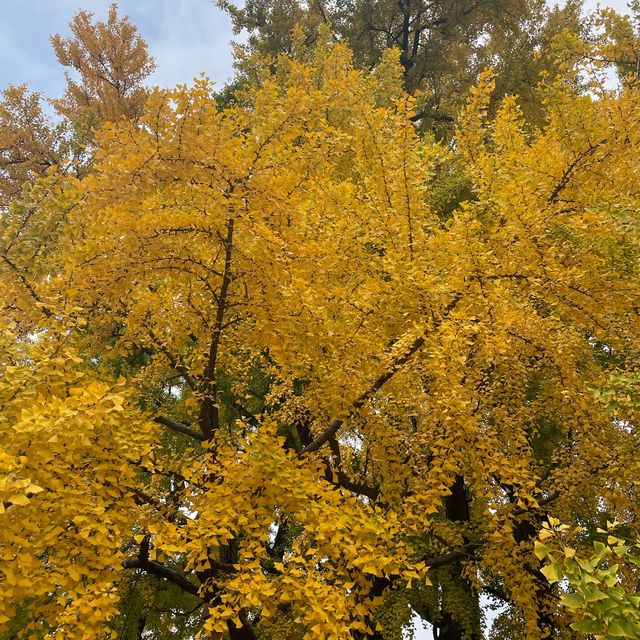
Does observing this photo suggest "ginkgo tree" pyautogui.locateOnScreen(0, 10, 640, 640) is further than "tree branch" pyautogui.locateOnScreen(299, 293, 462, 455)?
No

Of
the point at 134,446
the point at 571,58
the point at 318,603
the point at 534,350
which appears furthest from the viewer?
the point at 571,58

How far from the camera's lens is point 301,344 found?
456 cm

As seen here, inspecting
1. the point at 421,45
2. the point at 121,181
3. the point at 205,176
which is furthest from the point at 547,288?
the point at 421,45

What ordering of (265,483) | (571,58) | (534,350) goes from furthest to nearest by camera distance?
(571,58), (534,350), (265,483)

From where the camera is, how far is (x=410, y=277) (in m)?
4.53

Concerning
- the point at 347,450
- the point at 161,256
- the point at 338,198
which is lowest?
the point at 347,450

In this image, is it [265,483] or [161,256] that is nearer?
[265,483]

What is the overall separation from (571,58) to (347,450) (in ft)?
22.0

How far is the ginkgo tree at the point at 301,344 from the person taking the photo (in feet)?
11.1

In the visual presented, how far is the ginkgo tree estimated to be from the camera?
134 inches

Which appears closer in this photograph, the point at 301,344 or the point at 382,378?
the point at 301,344

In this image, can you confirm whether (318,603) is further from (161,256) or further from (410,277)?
(161,256)

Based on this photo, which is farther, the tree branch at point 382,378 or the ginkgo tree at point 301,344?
the tree branch at point 382,378

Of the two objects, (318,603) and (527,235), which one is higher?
(527,235)
